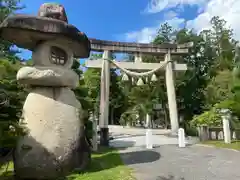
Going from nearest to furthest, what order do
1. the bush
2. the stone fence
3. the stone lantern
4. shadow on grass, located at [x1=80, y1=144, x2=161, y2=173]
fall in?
the stone lantern → shadow on grass, located at [x1=80, y1=144, x2=161, y2=173] → the stone fence → the bush

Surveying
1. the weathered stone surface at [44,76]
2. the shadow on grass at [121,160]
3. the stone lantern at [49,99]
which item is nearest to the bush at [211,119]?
the shadow on grass at [121,160]

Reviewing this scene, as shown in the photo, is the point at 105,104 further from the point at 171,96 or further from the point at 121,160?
the point at 121,160

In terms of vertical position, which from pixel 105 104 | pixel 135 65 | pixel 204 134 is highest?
pixel 135 65

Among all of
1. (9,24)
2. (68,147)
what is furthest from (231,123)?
(9,24)

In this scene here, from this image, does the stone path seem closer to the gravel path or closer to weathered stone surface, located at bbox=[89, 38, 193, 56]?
the gravel path

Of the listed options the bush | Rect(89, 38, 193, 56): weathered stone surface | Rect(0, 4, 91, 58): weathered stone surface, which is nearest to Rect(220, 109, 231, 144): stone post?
the bush

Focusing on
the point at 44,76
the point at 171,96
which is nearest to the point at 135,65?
the point at 171,96

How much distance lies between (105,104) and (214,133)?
6557 mm

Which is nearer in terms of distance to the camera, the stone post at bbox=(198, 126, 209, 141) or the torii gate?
the stone post at bbox=(198, 126, 209, 141)

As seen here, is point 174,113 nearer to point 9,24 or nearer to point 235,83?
point 235,83

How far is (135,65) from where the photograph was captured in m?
14.4

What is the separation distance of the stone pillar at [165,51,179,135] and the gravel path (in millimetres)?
3883

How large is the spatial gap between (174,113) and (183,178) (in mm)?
8495

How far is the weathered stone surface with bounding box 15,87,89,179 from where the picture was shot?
19.0 feet
